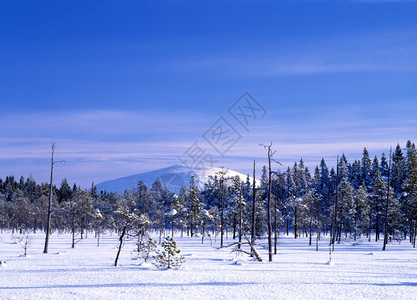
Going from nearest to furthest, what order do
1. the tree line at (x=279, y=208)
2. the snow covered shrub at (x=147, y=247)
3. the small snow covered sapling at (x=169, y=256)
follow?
the small snow covered sapling at (x=169, y=256), the snow covered shrub at (x=147, y=247), the tree line at (x=279, y=208)

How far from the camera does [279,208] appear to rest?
285ft

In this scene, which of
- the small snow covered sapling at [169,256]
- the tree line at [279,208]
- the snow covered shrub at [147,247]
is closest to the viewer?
the small snow covered sapling at [169,256]

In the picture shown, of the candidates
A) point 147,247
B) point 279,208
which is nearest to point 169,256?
point 147,247

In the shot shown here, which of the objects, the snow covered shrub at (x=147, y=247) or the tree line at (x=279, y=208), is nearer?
the snow covered shrub at (x=147, y=247)

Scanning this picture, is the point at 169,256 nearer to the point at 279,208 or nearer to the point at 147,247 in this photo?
the point at 147,247

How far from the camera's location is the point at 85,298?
11.4m

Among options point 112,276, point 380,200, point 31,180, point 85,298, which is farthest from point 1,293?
point 31,180

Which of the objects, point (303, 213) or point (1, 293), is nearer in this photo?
point (1, 293)

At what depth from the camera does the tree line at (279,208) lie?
4097cm

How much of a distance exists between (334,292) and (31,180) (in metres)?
178

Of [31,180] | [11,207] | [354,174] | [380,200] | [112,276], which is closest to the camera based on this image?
[112,276]

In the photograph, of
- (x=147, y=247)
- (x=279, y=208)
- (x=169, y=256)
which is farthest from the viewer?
(x=279, y=208)

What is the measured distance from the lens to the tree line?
40969 millimetres

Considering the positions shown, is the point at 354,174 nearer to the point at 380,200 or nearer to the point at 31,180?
the point at 380,200
